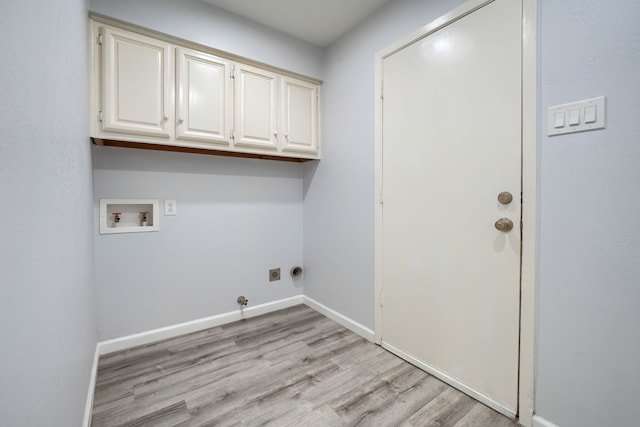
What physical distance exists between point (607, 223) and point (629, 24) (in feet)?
2.39

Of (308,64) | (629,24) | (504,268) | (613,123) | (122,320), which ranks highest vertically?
(308,64)

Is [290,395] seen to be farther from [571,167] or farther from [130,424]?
[571,167]

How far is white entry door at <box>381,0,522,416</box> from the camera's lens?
1336mm

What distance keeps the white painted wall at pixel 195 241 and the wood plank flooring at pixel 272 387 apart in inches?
11.7

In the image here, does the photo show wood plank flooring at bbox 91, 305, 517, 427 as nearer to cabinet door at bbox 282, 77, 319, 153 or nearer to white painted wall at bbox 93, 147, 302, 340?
white painted wall at bbox 93, 147, 302, 340

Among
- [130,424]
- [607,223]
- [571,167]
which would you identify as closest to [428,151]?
[571,167]

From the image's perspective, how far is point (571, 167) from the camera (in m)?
1.14

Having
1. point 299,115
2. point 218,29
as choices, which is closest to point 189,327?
point 299,115

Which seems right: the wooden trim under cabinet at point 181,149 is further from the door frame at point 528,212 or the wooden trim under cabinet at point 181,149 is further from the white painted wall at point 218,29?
the door frame at point 528,212

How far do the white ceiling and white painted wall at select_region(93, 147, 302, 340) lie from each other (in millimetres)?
1095

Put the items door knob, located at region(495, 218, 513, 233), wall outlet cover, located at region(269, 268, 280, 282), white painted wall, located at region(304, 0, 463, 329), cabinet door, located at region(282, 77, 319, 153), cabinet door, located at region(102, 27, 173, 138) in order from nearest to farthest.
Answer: door knob, located at region(495, 218, 513, 233) → cabinet door, located at region(102, 27, 173, 138) → white painted wall, located at region(304, 0, 463, 329) → cabinet door, located at region(282, 77, 319, 153) → wall outlet cover, located at region(269, 268, 280, 282)

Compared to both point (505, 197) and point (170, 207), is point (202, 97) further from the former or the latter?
point (505, 197)

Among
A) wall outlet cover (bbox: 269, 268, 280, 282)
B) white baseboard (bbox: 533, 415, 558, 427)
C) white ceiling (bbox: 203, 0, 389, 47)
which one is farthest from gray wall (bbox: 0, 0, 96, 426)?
white baseboard (bbox: 533, 415, 558, 427)

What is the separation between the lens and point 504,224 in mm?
1331
